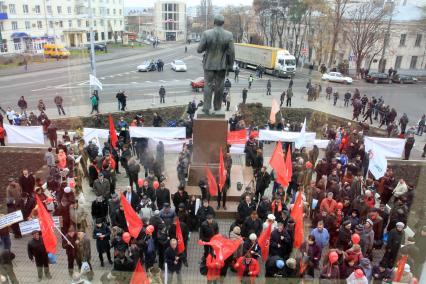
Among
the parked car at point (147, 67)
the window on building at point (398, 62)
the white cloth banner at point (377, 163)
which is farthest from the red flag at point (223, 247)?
the window on building at point (398, 62)

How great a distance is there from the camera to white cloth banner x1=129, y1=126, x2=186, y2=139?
14789mm

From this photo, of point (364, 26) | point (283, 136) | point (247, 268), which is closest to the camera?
point (247, 268)

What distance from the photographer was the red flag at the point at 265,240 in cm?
806

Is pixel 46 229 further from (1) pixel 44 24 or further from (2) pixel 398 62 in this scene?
(1) pixel 44 24

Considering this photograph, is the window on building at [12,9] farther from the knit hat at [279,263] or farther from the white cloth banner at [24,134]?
the knit hat at [279,263]

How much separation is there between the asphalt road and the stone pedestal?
1540cm

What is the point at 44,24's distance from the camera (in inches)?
2242

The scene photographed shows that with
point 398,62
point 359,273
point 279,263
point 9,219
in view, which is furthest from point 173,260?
point 398,62

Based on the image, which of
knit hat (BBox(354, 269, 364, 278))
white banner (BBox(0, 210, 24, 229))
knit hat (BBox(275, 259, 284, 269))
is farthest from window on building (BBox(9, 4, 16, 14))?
knit hat (BBox(354, 269, 364, 278))

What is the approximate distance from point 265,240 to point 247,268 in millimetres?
880

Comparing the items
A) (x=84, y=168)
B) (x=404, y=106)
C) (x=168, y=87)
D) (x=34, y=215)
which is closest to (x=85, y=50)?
(x=168, y=87)

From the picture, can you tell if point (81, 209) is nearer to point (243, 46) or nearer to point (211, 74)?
point (211, 74)

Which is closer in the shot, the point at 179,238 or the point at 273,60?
the point at 179,238

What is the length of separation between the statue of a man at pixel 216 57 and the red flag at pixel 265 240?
474 centimetres
